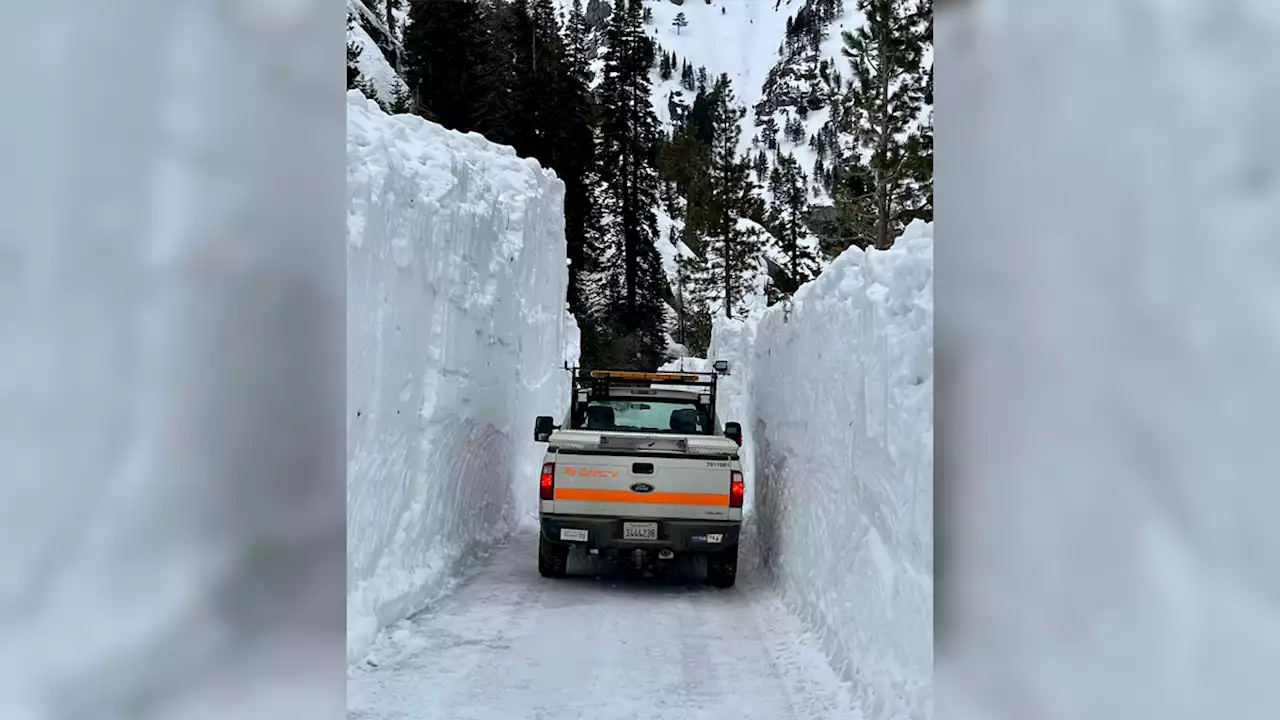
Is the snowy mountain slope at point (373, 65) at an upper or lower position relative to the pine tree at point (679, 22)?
lower

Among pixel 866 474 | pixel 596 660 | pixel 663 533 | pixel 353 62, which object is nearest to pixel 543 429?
pixel 663 533

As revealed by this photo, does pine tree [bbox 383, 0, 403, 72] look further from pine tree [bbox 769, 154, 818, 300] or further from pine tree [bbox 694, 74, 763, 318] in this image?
pine tree [bbox 769, 154, 818, 300]

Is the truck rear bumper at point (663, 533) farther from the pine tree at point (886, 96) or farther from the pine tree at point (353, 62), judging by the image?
the pine tree at point (353, 62)

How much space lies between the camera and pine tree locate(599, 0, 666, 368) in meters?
42.5

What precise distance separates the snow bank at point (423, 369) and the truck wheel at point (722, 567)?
8.51ft

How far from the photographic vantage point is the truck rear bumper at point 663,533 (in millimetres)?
8500

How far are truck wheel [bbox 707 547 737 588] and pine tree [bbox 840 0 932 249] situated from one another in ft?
43.4

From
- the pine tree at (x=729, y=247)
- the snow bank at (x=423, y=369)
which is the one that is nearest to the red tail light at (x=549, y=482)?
the snow bank at (x=423, y=369)

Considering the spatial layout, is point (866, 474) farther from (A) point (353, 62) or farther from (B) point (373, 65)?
(B) point (373, 65)

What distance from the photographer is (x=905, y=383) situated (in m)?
5.52

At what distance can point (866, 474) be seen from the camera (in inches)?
247

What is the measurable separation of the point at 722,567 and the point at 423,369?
11.8ft
